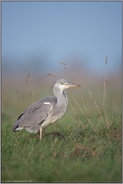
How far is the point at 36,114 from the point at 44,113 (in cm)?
15

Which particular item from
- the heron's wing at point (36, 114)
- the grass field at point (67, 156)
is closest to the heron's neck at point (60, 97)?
the heron's wing at point (36, 114)

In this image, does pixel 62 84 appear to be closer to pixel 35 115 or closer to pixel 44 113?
pixel 44 113

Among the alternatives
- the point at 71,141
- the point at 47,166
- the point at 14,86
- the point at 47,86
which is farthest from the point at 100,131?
the point at 47,86

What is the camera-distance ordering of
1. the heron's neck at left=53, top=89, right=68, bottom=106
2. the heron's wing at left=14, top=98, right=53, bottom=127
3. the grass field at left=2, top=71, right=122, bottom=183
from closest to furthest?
the grass field at left=2, top=71, right=122, bottom=183, the heron's wing at left=14, top=98, right=53, bottom=127, the heron's neck at left=53, top=89, right=68, bottom=106

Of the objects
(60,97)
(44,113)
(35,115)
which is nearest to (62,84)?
(60,97)

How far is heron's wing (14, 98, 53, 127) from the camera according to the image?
232 inches

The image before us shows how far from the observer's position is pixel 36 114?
19.5 feet

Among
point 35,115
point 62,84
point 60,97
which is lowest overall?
point 35,115

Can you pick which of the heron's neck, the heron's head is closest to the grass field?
the heron's neck

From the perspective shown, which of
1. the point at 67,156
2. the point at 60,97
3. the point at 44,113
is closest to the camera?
the point at 67,156

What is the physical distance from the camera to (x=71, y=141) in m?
5.29

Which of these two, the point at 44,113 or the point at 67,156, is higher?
the point at 44,113

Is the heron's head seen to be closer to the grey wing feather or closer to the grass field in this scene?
the grey wing feather

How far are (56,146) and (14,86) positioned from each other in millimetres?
11201
